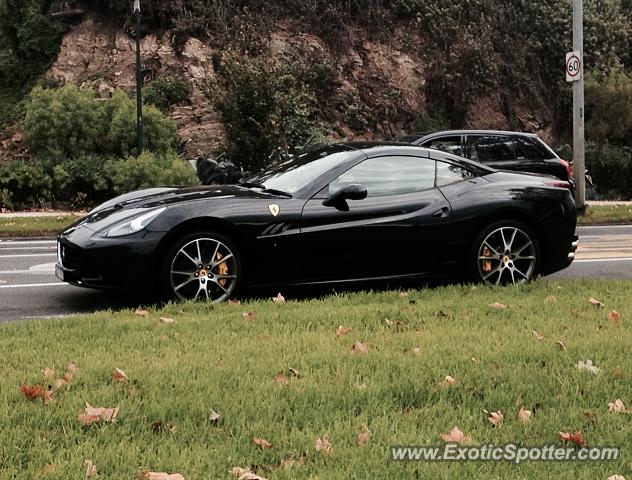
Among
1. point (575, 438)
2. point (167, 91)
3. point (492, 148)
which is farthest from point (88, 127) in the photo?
point (575, 438)

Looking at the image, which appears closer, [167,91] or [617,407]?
[617,407]

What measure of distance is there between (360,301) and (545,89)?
23733mm

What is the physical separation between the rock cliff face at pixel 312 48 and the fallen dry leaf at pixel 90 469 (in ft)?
57.8

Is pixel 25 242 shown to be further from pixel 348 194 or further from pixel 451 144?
pixel 348 194

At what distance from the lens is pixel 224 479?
2738 millimetres

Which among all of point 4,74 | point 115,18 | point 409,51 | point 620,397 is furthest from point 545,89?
point 620,397

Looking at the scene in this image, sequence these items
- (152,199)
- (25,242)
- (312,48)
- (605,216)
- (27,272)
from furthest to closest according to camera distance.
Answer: (312,48) → (605,216) → (25,242) → (27,272) → (152,199)

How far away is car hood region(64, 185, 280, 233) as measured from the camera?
6.14 m

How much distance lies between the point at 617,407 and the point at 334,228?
10.5 feet

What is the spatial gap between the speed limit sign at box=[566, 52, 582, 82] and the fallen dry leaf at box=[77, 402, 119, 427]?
46.1 feet

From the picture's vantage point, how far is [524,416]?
132 inches

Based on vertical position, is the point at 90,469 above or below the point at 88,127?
below

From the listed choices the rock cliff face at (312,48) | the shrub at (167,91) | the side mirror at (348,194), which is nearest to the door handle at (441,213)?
the side mirror at (348,194)

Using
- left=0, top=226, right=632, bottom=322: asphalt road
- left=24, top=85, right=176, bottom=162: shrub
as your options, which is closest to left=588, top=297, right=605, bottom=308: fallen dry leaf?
left=0, top=226, right=632, bottom=322: asphalt road
